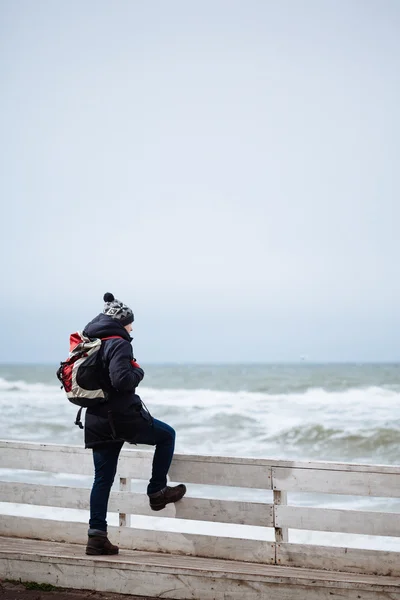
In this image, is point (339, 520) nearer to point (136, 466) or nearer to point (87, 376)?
point (136, 466)

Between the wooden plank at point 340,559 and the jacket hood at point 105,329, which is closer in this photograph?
the wooden plank at point 340,559

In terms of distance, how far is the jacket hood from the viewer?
4180 mm

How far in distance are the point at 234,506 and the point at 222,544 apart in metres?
0.28

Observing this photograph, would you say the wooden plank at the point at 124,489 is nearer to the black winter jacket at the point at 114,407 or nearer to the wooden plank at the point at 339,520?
the black winter jacket at the point at 114,407

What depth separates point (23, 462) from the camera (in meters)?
4.91

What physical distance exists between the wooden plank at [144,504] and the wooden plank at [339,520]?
0.38 ft

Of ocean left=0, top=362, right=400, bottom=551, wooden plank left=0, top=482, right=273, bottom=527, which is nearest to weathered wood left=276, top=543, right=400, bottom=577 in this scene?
wooden plank left=0, top=482, right=273, bottom=527

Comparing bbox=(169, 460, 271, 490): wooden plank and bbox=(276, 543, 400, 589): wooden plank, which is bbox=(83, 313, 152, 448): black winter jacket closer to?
bbox=(169, 460, 271, 490): wooden plank

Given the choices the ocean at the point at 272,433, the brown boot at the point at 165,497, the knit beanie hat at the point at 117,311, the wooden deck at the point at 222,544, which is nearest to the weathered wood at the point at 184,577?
the wooden deck at the point at 222,544

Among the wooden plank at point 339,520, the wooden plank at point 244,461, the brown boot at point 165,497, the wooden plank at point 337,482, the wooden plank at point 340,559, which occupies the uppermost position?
the wooden plank at point 244,461

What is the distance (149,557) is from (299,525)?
994mm

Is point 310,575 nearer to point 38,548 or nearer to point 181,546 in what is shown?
point 181,546

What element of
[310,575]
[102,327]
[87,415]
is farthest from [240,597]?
[102,327]

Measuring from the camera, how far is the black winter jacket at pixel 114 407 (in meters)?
4.08
